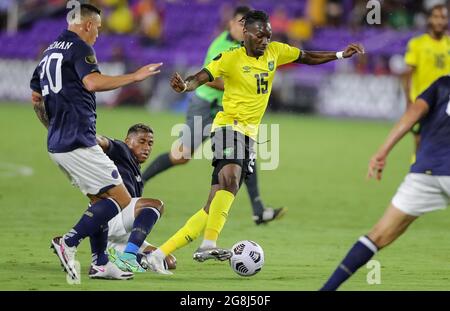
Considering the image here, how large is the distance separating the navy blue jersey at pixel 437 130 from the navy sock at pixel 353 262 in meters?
0.64

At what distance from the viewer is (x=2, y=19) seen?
111 ft

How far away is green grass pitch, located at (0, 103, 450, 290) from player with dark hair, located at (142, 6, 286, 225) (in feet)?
0.95

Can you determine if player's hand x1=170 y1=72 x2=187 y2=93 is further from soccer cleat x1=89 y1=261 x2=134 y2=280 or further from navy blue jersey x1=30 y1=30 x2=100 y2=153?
soccer cleat x1=89 y1=261 x2=134 y2=280

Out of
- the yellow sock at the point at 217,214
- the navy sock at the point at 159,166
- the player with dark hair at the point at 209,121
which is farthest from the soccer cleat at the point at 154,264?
the navy sock at the point at 159,166

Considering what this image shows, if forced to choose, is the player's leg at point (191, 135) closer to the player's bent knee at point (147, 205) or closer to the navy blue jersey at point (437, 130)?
the player's bent knee at point (147, 205)

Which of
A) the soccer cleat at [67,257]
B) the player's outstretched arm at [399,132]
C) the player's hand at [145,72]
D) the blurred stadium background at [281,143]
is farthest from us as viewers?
the blurred stadium background at [281,143]

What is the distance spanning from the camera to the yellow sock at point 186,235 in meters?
9.01

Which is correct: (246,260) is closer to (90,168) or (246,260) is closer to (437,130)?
(90,168)

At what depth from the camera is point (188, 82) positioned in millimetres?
8852

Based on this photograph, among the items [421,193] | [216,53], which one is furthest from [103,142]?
[216,53]

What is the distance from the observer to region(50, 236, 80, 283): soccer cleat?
8.30 meters

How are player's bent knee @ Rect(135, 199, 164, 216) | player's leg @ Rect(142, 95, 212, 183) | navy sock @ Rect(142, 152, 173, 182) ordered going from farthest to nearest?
navy sock @ Rect(142, 152, 173, 182) < player's leg @ Rect(142, 95, 212, 183) < player's bent knee @ Rect(135, 199, 164, 216)

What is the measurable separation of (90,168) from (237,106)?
1.83 meters

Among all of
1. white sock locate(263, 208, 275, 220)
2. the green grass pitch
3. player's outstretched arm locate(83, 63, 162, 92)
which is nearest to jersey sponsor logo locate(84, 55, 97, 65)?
player's outstretched arm locate(83, 63, 162, 92)
